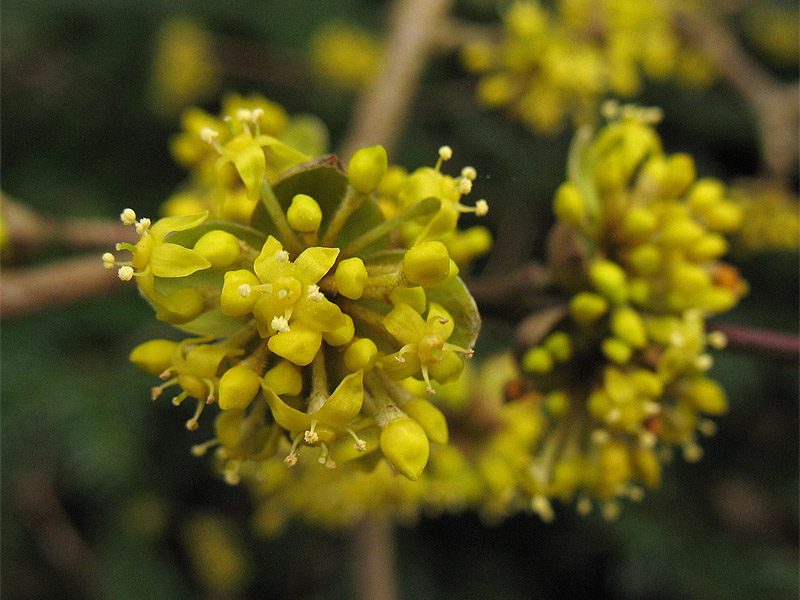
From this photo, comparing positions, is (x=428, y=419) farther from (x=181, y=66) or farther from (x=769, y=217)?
(x=181, y=66)

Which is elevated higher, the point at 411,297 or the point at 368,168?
the point at 368,168

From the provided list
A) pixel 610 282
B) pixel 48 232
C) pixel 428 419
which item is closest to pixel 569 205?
pixel 610 282

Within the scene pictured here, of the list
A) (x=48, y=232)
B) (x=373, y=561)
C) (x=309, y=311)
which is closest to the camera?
(x=309, y=311)

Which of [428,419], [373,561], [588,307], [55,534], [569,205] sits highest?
[569,205]

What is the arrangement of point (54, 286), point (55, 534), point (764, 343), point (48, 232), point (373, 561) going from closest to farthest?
1. point (764, 343)
2. point (54, 286)
3. point (48, 232)
4. point (373, 561)
5. point (55, 534)

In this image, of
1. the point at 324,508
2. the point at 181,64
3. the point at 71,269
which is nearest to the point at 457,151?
the point at 181,64

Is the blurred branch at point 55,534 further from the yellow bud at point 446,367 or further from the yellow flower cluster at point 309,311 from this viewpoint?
the yellow bud at point 446,367

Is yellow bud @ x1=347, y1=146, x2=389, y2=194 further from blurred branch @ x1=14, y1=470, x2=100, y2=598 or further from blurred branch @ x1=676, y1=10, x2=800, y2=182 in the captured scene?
blurred branch @ x1=14, y1=470, x2=100, y2=598

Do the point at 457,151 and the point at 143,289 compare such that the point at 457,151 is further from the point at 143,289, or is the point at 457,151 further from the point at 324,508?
the point at 143,289
